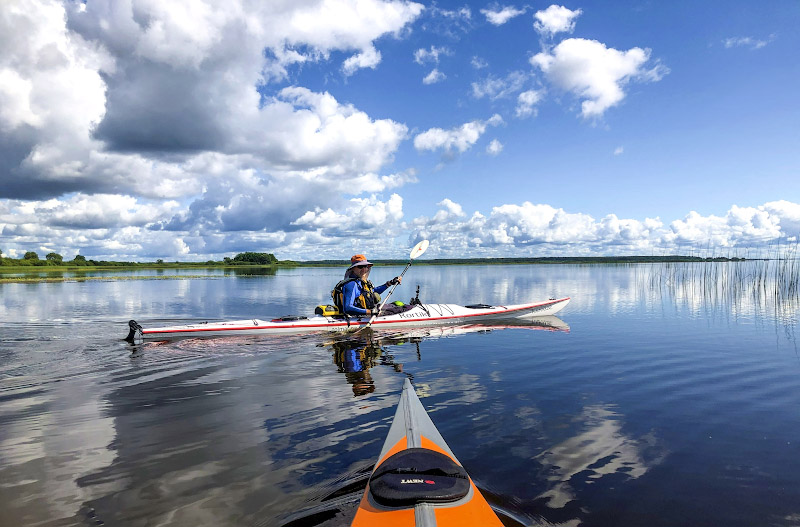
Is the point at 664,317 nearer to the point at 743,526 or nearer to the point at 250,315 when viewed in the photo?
the point at 743,526

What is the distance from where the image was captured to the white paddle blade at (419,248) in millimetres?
15148

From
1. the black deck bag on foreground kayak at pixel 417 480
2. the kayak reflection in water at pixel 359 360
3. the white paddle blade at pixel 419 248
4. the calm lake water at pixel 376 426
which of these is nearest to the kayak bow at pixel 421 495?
the black deck bag on foreground kayak at pixel 417 480

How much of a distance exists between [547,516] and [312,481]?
2.18 metres

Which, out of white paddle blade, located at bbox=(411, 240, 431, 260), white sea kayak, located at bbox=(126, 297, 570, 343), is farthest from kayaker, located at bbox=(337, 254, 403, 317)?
white paddle blade, located at bbox=(411, 240, 431, 260)

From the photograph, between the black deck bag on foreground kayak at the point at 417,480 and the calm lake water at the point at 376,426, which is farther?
the calm lake water at the point at 376,426

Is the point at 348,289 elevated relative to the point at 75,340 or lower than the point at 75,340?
elevated

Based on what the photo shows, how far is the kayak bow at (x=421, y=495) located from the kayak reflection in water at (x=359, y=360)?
3837 millimetres

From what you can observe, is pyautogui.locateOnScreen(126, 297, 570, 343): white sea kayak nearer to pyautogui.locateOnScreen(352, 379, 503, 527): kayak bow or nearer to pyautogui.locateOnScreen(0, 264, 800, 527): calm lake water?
pyautogui.locateOnScreen(0, 264, 800, 527): calm lake water

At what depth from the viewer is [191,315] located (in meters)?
18.8

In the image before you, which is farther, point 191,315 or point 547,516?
point 191,315

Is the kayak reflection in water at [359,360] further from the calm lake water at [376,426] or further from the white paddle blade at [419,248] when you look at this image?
the white paddle blade at [419,248]

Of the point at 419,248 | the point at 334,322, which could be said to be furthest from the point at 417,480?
the point at 419,248

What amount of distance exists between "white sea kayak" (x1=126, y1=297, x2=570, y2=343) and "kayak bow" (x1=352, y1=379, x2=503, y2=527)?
9137mm

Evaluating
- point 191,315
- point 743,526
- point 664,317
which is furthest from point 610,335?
point 191,315
